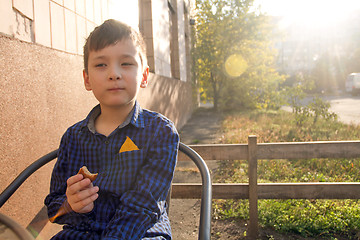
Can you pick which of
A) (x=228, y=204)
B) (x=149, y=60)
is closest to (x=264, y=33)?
(x=149, y=60)

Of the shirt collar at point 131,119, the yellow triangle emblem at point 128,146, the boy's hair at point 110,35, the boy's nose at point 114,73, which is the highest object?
the boy's hair at point 110,35

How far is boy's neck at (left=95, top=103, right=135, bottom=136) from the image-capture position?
5.48ft

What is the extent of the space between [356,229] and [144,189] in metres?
2.68

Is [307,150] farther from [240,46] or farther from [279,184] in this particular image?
[240,46]

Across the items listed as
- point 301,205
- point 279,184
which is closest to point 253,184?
point 279,184

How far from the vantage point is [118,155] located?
5.05ft

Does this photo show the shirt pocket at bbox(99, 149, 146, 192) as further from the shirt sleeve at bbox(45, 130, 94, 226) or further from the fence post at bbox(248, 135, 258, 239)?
the fence post at bbox(248, 135, 258, 239)

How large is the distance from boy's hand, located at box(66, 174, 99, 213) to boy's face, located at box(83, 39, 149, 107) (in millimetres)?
431

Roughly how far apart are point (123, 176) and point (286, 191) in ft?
7.05

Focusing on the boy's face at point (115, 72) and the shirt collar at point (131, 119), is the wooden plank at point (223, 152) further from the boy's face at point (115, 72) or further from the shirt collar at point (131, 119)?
the boy's face at point (115, 72)

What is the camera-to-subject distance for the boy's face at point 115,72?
153 centimetres

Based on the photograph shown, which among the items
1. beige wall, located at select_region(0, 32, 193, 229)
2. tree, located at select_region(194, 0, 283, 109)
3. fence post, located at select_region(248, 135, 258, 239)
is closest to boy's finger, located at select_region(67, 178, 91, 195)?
beige wall, located at select_region(0, 32, 193, 229)

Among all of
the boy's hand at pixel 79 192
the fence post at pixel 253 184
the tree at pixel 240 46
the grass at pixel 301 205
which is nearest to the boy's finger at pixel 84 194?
the boy's hand at pixel 79 192

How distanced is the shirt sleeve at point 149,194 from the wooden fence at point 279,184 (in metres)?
1.63
